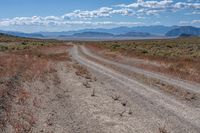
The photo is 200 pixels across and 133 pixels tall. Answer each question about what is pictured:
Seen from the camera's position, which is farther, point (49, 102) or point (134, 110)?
point (49, 102)

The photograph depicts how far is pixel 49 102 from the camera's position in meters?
13.5

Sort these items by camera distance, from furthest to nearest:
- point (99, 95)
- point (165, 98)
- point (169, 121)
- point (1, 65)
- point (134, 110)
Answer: point (1, 65)
point (99, 95)
point (165, 98)
point (134, 110)
point (169, 121)

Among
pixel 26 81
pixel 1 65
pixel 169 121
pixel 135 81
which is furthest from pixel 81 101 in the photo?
pixel 1 65

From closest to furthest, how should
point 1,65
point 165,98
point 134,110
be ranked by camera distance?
point 134,110, point 165,98, point 1,65

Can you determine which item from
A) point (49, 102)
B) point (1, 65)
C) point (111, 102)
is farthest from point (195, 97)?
point (1, 65)

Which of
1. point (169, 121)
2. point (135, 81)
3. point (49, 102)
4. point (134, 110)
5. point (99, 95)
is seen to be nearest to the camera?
point (169, 121)

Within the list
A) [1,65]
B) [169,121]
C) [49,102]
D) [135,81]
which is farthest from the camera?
[1,65]

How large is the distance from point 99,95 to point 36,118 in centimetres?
507

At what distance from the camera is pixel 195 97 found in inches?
588

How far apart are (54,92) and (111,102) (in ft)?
11.4

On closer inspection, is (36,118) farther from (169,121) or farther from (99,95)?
(99,95)

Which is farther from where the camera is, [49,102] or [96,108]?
[49,102]

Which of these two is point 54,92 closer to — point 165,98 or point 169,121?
point 165,98

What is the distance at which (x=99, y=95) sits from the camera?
606 inches
